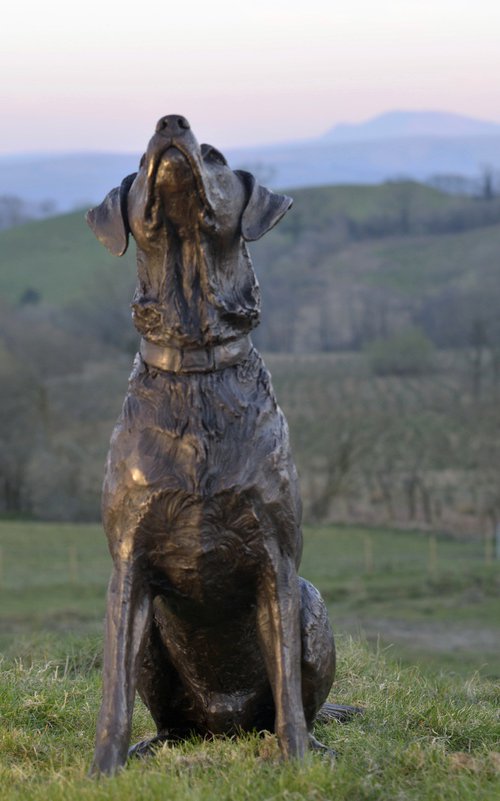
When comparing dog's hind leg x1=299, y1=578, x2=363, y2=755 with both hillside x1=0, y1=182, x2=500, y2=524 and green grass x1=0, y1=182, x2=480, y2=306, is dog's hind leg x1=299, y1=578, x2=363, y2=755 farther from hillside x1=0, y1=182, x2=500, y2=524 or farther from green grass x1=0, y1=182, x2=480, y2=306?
green grass x1=0, y1=182, x2=480, y2=306

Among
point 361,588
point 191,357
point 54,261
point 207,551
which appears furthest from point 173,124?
point 54,261

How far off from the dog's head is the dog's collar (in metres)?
0.42

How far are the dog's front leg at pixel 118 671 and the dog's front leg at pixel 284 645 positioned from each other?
54 centimetres

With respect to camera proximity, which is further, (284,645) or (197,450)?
(284,645)

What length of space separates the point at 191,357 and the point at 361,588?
48.2ft

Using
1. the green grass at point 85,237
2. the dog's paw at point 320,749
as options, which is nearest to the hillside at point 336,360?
the green grass at point 85,237

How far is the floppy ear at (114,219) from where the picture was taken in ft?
15.3

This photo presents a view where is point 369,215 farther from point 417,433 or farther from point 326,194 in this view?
point 417,433

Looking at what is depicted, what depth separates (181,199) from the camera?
174 inches

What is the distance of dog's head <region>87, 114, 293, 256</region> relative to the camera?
170 inches

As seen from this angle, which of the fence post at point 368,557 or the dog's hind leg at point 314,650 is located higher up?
the dog's hind leg at point 314,650

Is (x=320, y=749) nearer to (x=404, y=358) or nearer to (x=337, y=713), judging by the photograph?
(x=337, y=713)

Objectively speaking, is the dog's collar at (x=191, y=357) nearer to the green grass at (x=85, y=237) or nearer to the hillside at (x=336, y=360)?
the hillside at (x=336, y=360)

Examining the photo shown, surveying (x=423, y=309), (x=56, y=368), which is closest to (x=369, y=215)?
(x=423, y=309)
